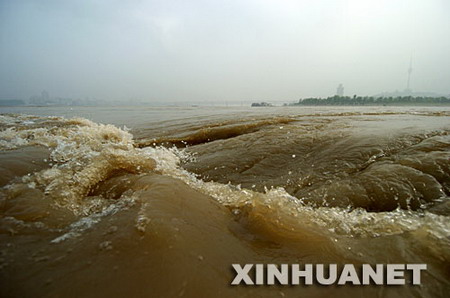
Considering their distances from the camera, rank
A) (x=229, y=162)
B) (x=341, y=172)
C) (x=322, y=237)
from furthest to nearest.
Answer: (x=229, y=162) < (x=341, y=172) < (x=322, y=237)

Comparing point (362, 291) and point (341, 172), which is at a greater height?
point (341, 172)

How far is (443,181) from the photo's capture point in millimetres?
2496

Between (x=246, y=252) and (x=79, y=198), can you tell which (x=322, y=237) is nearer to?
(x=246, y=252)

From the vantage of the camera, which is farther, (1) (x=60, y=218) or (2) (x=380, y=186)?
(2) (x=380, y=186)

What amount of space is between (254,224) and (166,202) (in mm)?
773

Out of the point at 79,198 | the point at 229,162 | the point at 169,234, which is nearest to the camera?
the point at 169,234

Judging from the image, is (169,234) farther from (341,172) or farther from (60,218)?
(341,172)

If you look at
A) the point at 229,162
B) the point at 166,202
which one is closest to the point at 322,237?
the point at 166,202

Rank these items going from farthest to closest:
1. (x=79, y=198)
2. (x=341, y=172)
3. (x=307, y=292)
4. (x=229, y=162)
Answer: (x=229, y=162)
(x=341, y=172)
(x=79, y=198)
(x=307, y=292)

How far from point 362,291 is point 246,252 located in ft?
2.24

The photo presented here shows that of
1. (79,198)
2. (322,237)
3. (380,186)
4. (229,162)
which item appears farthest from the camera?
(229,162)

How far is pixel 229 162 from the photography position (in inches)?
151

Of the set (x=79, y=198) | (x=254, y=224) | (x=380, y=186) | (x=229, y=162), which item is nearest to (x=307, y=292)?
(x=254, y=224)

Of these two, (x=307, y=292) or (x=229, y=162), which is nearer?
(x=307, y=292)
